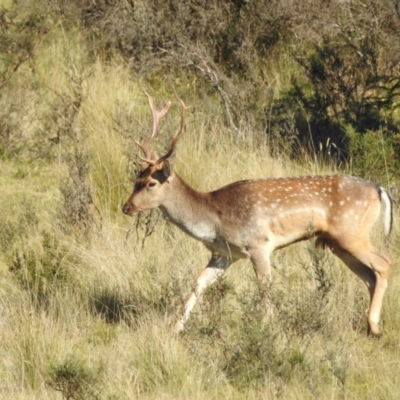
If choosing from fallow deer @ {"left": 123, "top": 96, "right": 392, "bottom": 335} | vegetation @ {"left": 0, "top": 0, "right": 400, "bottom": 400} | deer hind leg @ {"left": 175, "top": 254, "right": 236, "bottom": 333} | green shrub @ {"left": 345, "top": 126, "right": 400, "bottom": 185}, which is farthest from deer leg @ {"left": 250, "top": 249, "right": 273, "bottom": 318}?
green shrub @ {"left": 345, "top": 126, "right": 400, "bottom": 185}

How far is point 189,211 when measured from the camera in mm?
7512

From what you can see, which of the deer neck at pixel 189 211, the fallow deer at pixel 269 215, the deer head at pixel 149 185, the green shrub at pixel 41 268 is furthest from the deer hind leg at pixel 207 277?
the green shrub at pixel 41 268

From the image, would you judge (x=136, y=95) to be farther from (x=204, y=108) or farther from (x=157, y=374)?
(x=157, y=374)

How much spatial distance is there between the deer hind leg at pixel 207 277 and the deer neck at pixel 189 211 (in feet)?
0.61

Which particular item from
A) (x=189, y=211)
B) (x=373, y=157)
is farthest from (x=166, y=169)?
(x=373, y=157)

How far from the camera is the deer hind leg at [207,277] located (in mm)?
7125

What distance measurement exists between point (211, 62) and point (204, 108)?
632mm

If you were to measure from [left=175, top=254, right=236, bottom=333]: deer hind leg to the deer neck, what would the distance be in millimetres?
187

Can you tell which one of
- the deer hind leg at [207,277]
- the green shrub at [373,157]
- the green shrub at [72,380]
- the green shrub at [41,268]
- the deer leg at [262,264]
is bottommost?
the green shrub at [373,157]

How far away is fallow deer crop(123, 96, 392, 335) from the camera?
732cm

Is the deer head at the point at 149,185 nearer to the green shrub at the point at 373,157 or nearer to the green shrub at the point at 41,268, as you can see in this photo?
the green shrub at the point at 41,268

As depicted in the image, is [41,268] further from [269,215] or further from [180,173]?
[180,173]

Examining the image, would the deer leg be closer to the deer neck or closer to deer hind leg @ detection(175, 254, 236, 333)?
deer hind leg @ detection(175, 254, 236, 333)

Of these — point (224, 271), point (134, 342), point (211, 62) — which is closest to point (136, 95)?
point (211, 62)
